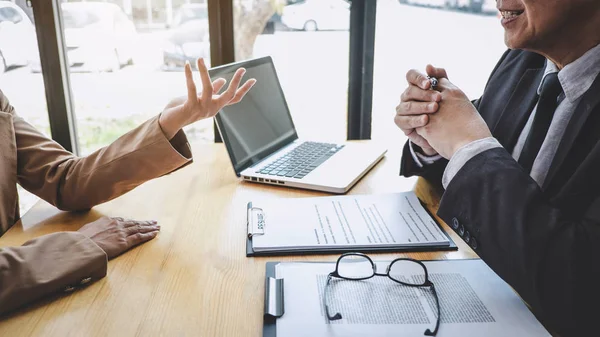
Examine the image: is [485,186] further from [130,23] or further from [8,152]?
[130,23]

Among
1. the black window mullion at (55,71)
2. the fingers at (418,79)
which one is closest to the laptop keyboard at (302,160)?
the fingers at (418,79)

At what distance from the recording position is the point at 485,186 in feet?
2.58

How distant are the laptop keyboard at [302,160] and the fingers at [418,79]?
1.28 ft

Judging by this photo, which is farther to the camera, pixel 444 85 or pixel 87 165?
pixel 87 165

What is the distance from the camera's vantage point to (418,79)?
40.7 inches

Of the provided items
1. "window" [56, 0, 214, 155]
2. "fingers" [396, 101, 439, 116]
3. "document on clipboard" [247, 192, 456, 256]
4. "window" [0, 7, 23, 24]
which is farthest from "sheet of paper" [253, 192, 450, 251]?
"window" [0, 7, 23, 24]

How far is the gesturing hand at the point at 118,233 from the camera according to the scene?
3.01 feet

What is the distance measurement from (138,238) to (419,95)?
25.5 inches

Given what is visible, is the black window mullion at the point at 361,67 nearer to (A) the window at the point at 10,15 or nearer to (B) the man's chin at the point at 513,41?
(B) the man's chin at the point at 513,41

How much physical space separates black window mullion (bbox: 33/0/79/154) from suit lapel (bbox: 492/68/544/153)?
166cm

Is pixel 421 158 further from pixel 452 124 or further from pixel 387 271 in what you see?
pixel 387 271

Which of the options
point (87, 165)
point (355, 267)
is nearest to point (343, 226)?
point (355, 267)

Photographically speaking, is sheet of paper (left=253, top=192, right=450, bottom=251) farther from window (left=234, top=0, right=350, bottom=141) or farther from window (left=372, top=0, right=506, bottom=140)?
window (left=372, top=0, right=506, bottom=140)

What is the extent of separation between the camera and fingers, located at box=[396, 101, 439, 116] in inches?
38.3
